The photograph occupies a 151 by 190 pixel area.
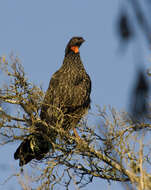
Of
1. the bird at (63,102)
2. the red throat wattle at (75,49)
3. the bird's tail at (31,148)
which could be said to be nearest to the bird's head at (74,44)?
the red throat wattle at (75,49)

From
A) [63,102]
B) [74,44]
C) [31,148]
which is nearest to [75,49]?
[74,44]

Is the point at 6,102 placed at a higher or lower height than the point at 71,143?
higher

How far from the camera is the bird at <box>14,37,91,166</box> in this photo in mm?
5227

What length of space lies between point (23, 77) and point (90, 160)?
1.45m

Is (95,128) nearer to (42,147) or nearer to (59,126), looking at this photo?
(59,126)

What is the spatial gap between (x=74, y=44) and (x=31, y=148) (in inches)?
102

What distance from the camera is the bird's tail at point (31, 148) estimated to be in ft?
17.1

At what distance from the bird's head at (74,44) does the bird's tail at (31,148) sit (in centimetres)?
219

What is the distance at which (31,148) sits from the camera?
17.0 ft

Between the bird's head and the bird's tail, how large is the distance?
7.19 ft

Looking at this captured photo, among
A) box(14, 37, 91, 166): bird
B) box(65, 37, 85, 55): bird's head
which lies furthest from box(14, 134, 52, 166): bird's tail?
box(65, 37, 85, 55): bird's head

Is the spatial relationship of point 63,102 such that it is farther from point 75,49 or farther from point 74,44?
point 74,44

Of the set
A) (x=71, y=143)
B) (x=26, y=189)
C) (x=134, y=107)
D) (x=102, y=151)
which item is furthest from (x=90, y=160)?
(x=134, y=107)

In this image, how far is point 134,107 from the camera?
823 mm
